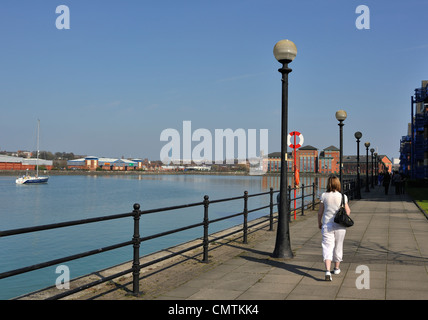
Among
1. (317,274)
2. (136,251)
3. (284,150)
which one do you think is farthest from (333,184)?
(136,251)

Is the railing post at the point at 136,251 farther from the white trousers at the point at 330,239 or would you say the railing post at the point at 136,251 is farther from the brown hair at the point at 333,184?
the brown hair at the point at 333,184

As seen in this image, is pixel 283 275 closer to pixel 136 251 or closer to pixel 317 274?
pixel 317 274

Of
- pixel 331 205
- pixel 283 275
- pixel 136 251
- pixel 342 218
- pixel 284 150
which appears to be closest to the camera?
pixel 136 251

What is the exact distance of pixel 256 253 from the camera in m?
9.11

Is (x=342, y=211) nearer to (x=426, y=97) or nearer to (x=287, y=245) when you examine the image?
(x=287, y=245)

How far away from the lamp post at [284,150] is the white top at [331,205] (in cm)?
166

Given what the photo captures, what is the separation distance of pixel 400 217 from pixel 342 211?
11.2 m

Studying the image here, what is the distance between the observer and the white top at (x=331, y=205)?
6691 millimetres

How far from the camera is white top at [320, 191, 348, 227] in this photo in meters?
6.69

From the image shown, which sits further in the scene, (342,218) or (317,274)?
(317,274)

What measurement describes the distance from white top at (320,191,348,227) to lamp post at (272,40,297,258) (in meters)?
1.66

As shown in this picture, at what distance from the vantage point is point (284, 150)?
8.45 m

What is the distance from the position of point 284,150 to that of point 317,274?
2.61 meters
